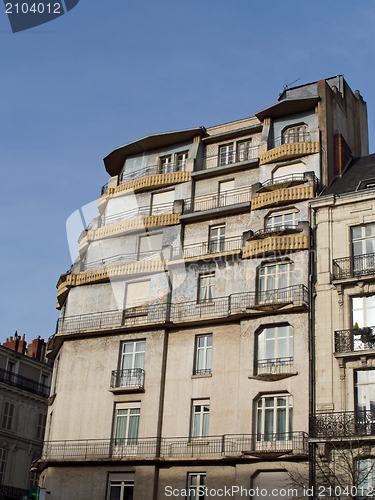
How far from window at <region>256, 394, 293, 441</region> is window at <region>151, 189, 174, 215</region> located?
519 inches

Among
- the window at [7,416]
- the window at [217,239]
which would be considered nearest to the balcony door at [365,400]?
the window at [217,239]

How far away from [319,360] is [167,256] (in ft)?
35.0

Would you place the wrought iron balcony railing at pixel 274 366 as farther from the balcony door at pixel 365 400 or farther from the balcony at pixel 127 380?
the balcony at pixel 127 380

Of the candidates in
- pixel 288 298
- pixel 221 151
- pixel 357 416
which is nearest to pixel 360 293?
pixel 288 298

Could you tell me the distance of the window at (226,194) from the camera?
3616 cm

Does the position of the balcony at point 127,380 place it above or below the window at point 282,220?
below

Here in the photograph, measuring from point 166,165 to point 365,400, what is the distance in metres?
19.1

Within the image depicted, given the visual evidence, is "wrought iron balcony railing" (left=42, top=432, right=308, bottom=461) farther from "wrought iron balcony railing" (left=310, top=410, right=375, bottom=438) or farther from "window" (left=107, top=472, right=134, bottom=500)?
"window" (left=107, top=472, right=134, bottom=500)

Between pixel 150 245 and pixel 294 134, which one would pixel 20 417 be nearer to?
pixel 150 245

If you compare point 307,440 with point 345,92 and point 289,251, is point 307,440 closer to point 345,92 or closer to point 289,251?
point 289,251

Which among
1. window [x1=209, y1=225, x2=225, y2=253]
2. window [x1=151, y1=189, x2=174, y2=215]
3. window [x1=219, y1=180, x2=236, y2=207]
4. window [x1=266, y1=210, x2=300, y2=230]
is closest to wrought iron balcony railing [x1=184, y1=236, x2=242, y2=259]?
window [x1=209, y1=225, x2=225, y2=253]

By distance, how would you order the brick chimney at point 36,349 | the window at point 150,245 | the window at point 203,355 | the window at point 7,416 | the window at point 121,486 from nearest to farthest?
the window at point 121,486
the window at point 203,355
the window at point 150,245
the window at point 7,416
the brick chimney at point 36,349

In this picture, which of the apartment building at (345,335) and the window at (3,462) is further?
the window at (3,462)

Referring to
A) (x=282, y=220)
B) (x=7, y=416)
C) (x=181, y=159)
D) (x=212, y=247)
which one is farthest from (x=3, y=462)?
(x=282, y=220)
